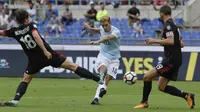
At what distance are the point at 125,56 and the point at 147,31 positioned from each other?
499cm

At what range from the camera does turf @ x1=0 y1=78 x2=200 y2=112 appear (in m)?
13.4

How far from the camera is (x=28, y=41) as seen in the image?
13.7 m

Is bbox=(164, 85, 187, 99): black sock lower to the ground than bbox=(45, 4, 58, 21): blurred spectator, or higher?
higher

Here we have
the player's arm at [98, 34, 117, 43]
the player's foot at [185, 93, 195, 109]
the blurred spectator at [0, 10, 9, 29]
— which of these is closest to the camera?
the player's foot at [185, 93, 195, 109]

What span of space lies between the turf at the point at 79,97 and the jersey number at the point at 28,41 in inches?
54.4

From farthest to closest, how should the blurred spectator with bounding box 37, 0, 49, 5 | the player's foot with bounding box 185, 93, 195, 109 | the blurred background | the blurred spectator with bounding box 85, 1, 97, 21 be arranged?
the blurred spectator with bounding box 37, 0, 49, 5 → the blurred spectator with bounding box 85, 1, 97, 21 → the blurred background → the player's foot with bounding box 185, 93, 195, 109

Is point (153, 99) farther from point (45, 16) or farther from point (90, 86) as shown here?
point (45, 16)

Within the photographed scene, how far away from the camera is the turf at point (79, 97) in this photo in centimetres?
1338

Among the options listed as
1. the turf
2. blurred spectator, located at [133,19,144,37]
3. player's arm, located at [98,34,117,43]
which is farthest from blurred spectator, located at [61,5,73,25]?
player's arm, located at [98,34,117,43]

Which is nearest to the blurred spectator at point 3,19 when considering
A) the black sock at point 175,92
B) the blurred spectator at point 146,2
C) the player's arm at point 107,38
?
the blurred spectator at point 146,2

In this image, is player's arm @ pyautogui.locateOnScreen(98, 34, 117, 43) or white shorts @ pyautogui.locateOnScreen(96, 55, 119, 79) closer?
player's arm @ pyautogui.locateOnScreen(98, 34, 117, 43)

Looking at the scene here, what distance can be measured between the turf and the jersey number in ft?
4.53

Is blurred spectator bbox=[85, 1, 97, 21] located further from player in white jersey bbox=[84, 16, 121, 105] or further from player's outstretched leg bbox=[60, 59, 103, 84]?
player's outstretched leg bbox=[60, 59, 103, 84]

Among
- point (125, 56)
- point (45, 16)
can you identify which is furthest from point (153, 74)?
point (45, 16)
